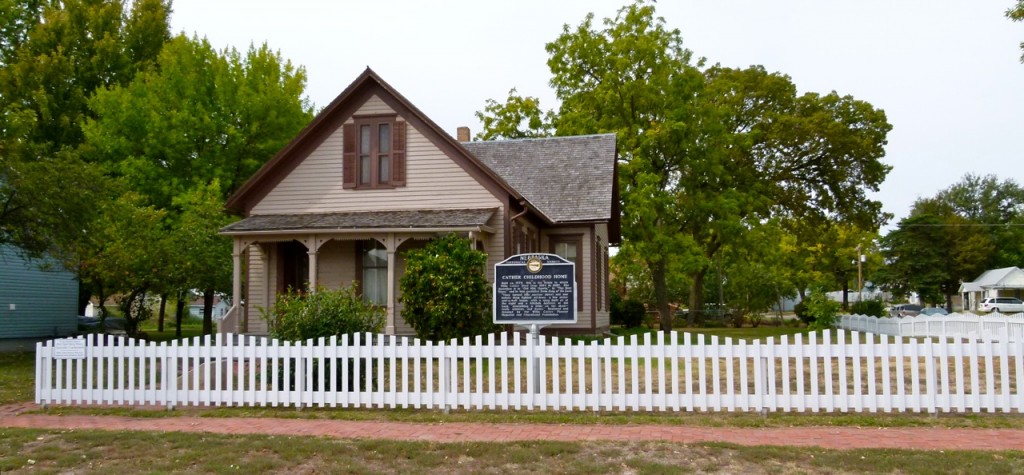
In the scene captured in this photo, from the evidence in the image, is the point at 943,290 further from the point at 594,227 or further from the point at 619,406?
the point at 619,406

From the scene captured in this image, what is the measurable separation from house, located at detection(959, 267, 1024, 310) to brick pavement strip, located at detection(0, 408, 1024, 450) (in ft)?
226

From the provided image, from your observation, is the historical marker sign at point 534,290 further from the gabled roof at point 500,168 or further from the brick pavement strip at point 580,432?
the gabled roof at point 500,168

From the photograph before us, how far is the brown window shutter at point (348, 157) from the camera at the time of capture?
69.5 feet

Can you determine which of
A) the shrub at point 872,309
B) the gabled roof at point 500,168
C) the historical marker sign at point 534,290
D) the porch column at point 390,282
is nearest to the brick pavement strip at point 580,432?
the historical marker sign at point 534,290

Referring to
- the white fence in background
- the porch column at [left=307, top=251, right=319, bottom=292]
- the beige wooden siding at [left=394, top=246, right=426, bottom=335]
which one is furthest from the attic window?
the white fence in background

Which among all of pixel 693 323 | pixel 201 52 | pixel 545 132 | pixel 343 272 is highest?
pixel 201 52

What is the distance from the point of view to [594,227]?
2386 cm

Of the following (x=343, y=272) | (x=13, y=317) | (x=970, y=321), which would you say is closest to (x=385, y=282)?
(x=343, y=272)

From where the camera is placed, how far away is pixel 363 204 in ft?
69.5

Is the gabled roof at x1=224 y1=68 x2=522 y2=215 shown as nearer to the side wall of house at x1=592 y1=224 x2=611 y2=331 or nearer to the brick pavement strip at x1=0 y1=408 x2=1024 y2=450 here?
the side wall of house at x1=592 y1=224 x2=611 y2=331

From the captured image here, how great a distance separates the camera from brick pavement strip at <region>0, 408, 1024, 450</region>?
28.9ft

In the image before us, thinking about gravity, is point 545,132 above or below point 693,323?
above

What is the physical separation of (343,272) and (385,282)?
47.5 inches

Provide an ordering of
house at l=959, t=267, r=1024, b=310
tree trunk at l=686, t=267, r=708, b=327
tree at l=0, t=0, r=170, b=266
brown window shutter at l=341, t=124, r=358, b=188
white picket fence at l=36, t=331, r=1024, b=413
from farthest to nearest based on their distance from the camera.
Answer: house at l=959, t=267, r=1024, b=310 < tree trunk at l=686, t=267, r=708, b=327 < tree at l=0, t=0, r=170, b=266 < brown window shutter at l=341, t=124, r=358, b=188 < white picket fence at l=36, t=331, r=1024, b=413
